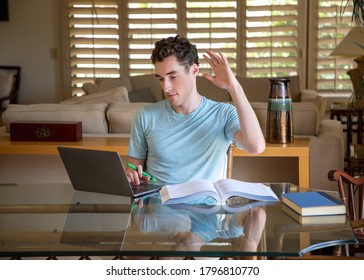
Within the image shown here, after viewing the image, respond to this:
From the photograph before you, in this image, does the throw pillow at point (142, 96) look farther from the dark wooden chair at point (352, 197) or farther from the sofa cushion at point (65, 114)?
the dark wooden chair at point (352, 197)

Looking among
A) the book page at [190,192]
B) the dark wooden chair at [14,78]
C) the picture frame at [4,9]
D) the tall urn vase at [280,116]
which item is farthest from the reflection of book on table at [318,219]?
the picture frame at [4,9]

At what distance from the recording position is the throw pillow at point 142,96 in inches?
290

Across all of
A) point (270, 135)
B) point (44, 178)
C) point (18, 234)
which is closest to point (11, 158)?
point (44, 178)

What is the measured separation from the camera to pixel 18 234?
2131mm

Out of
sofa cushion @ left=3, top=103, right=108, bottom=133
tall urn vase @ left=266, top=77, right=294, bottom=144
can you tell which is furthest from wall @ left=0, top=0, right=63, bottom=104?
tall urn vase @ left=266, top=77, right=294, bottom=144

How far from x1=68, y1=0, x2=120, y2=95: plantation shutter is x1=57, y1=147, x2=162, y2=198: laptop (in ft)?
19.4

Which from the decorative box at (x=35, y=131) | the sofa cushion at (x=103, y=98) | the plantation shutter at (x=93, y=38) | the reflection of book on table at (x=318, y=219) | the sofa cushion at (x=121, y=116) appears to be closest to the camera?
the reflection of book on table at (x=318, y=219)

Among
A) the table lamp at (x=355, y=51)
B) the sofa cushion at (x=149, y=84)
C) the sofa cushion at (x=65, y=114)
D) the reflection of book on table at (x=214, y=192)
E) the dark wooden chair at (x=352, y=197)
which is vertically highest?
the table lamp at (x=355, y=51)

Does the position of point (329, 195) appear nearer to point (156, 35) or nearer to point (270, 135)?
point (270, 135)

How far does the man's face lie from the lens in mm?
2793

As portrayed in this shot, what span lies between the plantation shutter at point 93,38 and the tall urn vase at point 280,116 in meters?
4.65

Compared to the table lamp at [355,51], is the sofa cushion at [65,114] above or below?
below

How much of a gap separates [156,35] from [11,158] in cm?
455

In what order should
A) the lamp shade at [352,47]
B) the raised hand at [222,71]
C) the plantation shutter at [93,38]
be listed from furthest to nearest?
the plantation shutter at [93,38]
the lamp shade at [352,47]
the raised hand at [222,71]
